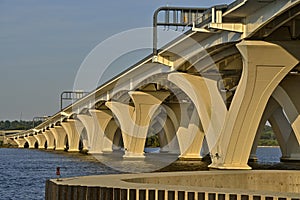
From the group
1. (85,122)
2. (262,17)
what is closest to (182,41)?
(262,17)

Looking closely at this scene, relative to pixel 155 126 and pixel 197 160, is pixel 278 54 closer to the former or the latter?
pixel 197 160

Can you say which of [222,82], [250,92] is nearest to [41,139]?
[222,82]

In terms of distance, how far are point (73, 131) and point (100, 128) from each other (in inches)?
1171

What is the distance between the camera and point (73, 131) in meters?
139

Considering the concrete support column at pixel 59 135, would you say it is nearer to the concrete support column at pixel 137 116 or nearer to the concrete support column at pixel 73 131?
the concrete support column at pixel 73 131

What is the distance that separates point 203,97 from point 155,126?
69.8 metres

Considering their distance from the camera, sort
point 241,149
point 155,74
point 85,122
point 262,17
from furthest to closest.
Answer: point 85,122 < point 155,74 < point 241,149 < point 262,17

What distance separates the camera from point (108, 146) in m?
121

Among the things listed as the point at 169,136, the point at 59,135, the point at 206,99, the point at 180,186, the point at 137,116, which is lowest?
the point at 180,186

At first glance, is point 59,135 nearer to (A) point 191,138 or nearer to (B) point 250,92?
(A) point 191,138

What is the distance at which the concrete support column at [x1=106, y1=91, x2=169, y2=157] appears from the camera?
273 ft

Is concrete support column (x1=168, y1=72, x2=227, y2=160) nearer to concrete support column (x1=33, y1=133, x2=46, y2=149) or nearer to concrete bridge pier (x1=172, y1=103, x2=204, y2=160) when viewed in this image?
concrete bridge pier (x1=172, y1=103, x2=204, y2=160)

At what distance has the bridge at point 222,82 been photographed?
43125mm

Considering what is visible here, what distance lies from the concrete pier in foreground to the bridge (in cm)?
1394
